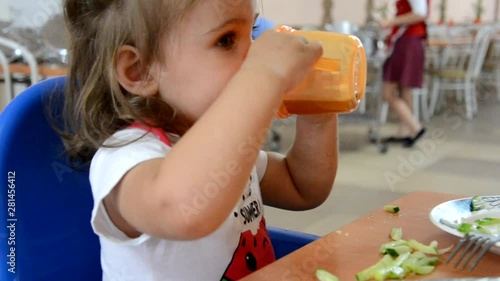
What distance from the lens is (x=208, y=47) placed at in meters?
0.64

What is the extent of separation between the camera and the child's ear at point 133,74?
27.2 inches

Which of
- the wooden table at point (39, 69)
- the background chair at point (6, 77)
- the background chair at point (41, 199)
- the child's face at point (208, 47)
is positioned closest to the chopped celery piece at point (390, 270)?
the child's face at point (208, 47)

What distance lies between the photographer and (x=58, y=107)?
0.76 metres

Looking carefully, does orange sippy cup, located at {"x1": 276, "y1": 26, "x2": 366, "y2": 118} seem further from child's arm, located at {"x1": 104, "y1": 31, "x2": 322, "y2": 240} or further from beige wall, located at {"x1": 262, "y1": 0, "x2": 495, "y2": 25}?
beige wall, located at {"x1": 262, "y1": 0, "x2": 495, "y2": 25}

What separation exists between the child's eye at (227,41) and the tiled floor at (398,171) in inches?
59.2

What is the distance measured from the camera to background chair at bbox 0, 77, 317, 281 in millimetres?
707

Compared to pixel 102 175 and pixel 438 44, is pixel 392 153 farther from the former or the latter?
pixel 102 175

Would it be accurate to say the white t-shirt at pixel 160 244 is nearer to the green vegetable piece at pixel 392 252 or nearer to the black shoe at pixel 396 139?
the green vegetable piece at pixel 392 252

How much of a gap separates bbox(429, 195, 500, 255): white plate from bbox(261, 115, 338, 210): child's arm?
22 cm

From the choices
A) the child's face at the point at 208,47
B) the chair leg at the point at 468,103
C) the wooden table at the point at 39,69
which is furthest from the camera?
the chair leg at the point at 468,103

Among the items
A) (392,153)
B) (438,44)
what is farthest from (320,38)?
(438,44)

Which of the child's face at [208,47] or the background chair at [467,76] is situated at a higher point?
the child's face at [208,47]

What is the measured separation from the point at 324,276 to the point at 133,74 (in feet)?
1.16

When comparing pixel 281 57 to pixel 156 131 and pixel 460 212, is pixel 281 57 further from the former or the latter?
pixel 460 212
